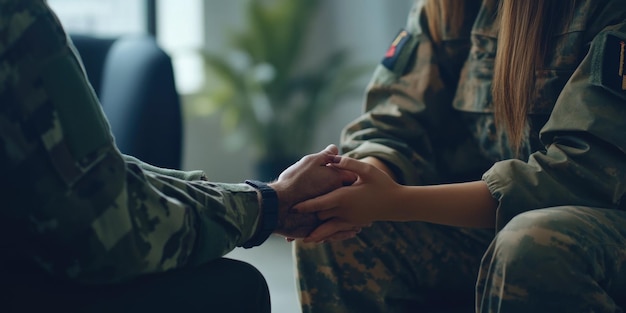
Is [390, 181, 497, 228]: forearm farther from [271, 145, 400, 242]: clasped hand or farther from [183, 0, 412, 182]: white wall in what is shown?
[183, 0, 412, 182]: white wall

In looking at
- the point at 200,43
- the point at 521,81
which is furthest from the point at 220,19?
the point at 521,81

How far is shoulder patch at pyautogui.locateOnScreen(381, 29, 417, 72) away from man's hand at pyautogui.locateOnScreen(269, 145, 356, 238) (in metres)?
0.25

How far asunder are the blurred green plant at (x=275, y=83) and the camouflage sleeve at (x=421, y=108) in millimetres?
2398

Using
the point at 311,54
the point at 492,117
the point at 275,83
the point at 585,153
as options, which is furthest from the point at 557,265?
the point at 311,54

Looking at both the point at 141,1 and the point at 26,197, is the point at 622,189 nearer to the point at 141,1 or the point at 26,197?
the point at 26,197

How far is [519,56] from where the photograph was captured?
1.23 meters

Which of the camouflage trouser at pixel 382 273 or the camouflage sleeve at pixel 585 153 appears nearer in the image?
the camouflage sleeve at pixel 585 153

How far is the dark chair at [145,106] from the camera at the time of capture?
1759 mm

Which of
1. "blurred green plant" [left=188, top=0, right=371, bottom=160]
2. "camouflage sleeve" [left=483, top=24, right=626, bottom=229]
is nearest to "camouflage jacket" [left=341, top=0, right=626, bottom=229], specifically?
"camouflage sleeve" [left=483, top=24, right=626, bottom=229]

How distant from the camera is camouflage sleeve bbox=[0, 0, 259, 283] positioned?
786 millimetres

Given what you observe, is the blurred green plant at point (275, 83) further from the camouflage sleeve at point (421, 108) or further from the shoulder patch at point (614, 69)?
the shoulder patch at point (614, 69)

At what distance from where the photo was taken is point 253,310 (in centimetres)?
94

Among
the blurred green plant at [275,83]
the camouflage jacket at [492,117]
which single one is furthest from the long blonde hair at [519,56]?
the blurred green plant at [275,83]

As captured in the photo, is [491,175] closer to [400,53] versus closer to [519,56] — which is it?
[519,56]
